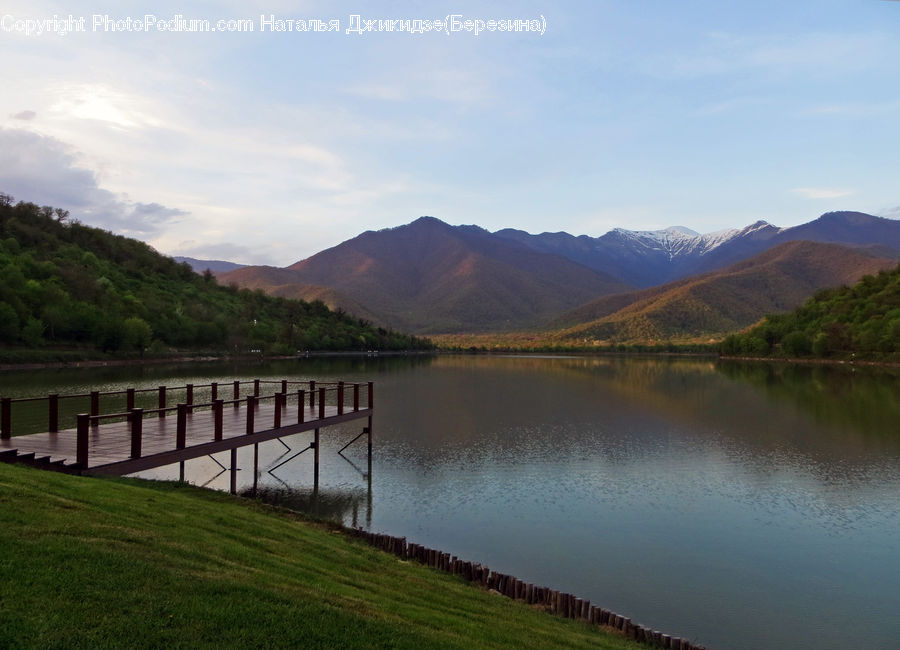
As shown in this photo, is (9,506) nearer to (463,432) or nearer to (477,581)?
(477,581)

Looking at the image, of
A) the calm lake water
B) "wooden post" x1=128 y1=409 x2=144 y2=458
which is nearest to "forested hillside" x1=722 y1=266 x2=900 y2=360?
the calm lake water

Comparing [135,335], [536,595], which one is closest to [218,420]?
[536,595]

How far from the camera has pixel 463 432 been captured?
95.3 feet

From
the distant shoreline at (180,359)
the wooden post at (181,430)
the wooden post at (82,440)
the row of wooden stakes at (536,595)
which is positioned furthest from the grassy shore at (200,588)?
the distant shoreline at (180,359)

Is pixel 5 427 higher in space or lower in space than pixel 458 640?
higher

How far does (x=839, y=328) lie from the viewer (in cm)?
10381

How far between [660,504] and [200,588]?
47.3 feet

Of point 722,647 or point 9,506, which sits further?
point 722,647

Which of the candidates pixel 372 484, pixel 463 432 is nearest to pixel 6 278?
pixel 463 432

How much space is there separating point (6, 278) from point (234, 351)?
3618 cm

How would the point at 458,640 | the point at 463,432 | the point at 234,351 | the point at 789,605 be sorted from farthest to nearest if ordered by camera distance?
1. the point at 234,351
2. the point at 463,432
3. the point at 789,605
4. the point at 458,640

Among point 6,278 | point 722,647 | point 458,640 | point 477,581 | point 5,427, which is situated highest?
point 6,278

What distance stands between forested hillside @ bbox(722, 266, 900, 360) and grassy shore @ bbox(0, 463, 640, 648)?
101 m

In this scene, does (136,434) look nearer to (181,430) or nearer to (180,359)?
(181,430)
